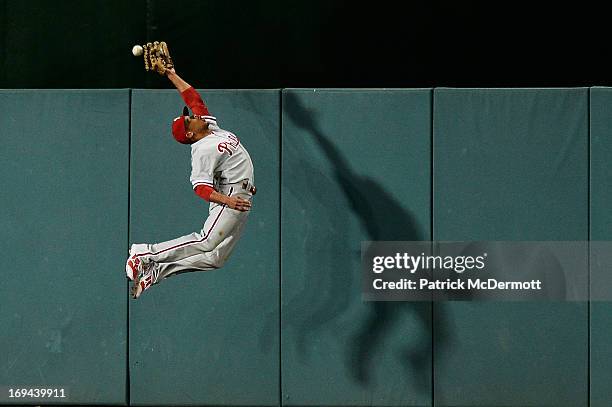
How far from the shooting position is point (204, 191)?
9.37m

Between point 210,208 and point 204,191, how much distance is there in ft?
1.21

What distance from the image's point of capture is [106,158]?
9812mm

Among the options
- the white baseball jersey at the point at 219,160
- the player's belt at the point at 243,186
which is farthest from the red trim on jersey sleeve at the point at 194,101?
the player's belt at the point at 243,186

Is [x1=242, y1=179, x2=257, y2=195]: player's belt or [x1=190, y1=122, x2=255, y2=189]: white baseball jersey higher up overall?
[x1=190, y1=122, x2=255, y2=189]: white baseball jersey

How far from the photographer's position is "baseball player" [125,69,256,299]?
9547 millimetres
